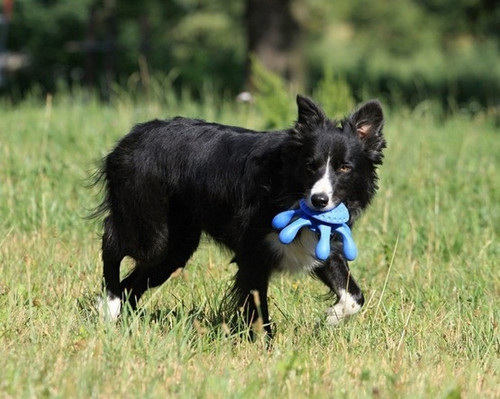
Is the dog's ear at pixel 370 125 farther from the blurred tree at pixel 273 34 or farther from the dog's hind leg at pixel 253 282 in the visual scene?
the blurred tree at pixel 273 34

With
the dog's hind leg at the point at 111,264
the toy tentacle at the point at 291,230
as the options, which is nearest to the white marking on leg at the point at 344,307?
the toy tentacle at the point at 291,230

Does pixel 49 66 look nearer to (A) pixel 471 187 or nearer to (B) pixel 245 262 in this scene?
(A) pixel 471 187

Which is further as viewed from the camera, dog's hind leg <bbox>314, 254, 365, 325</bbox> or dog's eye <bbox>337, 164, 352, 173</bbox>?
dog's hind leg <bbox>314, 254, 365, 325</bbox>

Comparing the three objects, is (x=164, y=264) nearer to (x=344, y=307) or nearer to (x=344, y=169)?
(x=344, y=307)

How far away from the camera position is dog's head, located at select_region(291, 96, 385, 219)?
194 inches

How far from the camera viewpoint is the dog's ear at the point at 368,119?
522cm

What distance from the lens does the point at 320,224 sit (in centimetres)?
499

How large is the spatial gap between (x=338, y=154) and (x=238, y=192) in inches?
26.4

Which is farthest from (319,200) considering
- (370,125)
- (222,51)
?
(222,51)

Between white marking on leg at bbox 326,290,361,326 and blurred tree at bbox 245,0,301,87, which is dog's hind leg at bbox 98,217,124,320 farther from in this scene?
blurred tree at bbox 245,0,301,87

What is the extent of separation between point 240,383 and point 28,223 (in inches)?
142

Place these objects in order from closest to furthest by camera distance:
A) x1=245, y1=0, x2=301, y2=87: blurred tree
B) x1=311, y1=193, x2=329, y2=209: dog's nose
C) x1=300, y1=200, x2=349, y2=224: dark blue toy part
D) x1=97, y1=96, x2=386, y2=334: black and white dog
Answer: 1. x1=311, y1=193, x2=329, y2=209: dog's nose
2. x1=300, y1=200, x2=349, y2=224: dark blue toy part
3. x1=97, y1=96, x2=386, y2=334: black and white dog
4. x1=245, y1=0, x2=301, y2=87: blurred tree

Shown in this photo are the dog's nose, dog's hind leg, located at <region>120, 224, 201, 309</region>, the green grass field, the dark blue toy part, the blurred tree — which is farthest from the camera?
the blurred tree

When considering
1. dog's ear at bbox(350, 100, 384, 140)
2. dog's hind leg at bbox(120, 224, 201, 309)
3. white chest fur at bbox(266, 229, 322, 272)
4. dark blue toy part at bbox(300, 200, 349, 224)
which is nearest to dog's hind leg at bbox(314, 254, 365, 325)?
white chest fur at bbox(266, 229, 322, 272)
